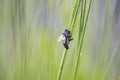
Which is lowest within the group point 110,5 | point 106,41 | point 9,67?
point 9,67

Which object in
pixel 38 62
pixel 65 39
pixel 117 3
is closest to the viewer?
pixel 65 39

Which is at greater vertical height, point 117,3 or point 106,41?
point 117,3

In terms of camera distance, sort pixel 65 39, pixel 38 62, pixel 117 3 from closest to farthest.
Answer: pixel 65 39 → pixel 117 3 → pixel 38 62

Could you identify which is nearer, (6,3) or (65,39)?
(65,39)

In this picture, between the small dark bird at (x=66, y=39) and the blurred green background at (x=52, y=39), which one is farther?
the blurred green background at (x=52, y=39)

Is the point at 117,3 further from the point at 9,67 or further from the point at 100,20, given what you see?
the point at 9,67

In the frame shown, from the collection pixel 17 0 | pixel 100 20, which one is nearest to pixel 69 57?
pixel 100 20

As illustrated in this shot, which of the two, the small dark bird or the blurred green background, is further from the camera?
the blurred green background

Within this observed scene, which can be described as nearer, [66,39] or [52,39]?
[66,39]
